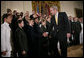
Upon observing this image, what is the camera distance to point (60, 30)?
4051 mm

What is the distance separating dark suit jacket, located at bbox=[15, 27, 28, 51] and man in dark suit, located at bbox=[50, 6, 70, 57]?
0.81m

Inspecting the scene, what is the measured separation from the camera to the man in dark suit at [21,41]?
3625 millimetres

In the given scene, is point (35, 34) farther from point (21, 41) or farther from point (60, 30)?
point (60, 30)

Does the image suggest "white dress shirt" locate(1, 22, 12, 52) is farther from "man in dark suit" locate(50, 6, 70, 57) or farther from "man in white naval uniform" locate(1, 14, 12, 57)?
"man in dark suit" locate(50, 6, 70, 57)

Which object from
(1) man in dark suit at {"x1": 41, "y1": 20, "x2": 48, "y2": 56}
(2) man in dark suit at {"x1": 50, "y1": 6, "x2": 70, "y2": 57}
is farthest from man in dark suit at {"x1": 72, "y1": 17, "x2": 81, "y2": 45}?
(1) man in dark suit at {"x1": 41, "y1": 20, "x2": 48, "y2": 56}

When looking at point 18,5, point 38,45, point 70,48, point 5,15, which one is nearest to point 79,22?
point 70,48

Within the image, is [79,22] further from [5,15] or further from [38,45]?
[5,15]

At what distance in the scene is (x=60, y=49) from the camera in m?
4.04

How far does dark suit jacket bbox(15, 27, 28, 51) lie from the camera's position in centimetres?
363

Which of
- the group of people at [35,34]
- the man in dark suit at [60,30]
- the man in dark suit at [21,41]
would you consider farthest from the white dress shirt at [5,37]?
the man in dark suit at [60,30]

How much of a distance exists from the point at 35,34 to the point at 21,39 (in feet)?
1.50

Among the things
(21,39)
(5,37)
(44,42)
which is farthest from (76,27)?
(5,37)

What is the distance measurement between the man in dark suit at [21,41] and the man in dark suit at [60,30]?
0.81 m

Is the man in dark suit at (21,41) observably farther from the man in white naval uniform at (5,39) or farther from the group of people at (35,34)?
the man in white naval uniform at (5,39)
